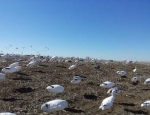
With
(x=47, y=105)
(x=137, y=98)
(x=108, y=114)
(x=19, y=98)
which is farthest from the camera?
(x=137, y=98)

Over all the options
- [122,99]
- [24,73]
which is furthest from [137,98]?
[24,73]

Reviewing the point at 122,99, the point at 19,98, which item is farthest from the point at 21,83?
the point at 122,99

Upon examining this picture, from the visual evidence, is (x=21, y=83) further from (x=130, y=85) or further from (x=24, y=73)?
(x=130, y=85)

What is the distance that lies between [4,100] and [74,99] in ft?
14.1

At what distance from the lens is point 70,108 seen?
13.9 metres

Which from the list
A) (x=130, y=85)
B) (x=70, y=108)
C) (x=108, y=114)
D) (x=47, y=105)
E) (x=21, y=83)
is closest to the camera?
(x=47, y=105)

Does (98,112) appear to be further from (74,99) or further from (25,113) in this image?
(25,113)

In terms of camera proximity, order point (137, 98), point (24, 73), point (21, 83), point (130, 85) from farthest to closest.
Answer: point (24, 73), point (130, 85), point (21, 83), point (137, 98)

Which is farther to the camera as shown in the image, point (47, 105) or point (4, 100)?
point (4, 100)

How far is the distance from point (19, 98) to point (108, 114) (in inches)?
226

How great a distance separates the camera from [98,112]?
43.5 feet

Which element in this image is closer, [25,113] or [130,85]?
[25,113]

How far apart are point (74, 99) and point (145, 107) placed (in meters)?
4.42

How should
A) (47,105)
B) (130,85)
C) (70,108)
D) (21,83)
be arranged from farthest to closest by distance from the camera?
(130,85), (21,83), (70,108), (47,105)
